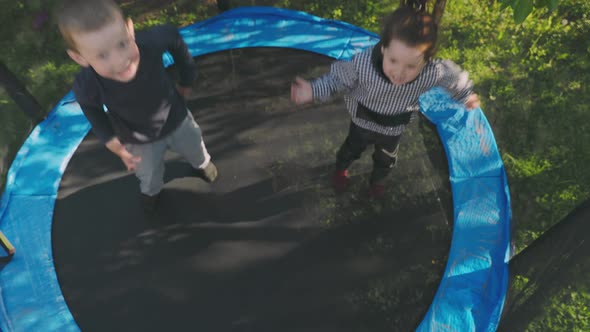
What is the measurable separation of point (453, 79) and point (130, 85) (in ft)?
3.52

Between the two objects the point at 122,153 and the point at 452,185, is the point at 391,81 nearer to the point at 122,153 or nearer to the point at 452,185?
the point at 452,185

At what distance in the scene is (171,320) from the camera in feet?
5.82

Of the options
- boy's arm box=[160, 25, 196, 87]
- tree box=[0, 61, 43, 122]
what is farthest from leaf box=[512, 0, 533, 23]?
tree box=[0, 61, 43, 122]

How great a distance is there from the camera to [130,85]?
1.37 m

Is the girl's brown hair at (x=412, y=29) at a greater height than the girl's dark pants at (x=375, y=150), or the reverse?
the girl's brown hair at (x=412, y=29)

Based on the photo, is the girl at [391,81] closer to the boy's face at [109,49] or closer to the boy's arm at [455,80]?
the boy's arm at [455,80]

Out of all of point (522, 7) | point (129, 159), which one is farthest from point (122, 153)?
point (522, 7)

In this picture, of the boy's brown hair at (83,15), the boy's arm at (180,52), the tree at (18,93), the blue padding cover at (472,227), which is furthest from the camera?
the tree at (18,93)

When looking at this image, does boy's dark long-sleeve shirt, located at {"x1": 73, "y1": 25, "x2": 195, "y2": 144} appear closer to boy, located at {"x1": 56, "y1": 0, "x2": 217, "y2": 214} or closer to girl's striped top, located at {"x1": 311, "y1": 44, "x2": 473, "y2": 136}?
boy, located at {"x1": 56, "y1": 0, "x2": 217, "y2": 214}

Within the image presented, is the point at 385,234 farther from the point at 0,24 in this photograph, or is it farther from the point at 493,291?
the point at 0,24

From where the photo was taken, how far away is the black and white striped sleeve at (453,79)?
55.9 inches

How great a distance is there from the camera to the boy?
1.19 metres

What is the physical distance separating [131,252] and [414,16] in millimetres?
1536

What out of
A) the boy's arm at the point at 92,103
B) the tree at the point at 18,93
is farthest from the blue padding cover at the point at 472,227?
the tree at the point at 18,93
